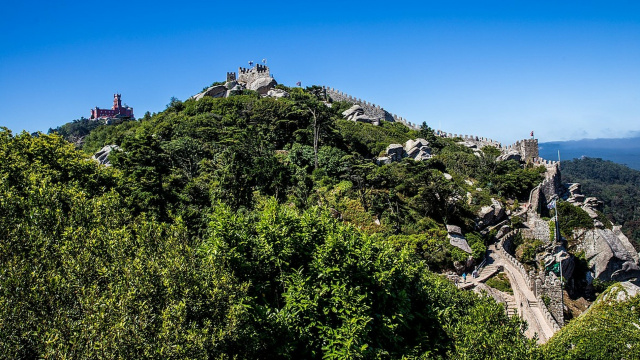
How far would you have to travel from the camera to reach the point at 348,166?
35062mm

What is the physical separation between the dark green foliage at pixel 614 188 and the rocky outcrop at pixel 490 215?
14642mm

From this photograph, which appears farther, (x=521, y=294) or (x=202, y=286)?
(x=521, y=294)

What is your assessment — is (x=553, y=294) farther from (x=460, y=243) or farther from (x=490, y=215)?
(x=490, y=215)

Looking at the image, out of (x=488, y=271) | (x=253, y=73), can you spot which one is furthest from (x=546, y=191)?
(x=253, y=73)

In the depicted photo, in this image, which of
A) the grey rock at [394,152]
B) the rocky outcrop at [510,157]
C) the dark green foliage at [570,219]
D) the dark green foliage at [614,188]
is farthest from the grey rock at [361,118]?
the dark green foliage at [614,188]

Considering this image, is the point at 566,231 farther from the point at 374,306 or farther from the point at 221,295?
the point at 221,295

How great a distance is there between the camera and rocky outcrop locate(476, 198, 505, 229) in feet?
121

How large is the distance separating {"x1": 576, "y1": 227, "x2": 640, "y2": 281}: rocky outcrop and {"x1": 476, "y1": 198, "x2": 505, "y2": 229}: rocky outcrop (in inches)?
334

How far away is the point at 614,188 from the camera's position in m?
130

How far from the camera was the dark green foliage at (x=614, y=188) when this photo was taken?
306ft

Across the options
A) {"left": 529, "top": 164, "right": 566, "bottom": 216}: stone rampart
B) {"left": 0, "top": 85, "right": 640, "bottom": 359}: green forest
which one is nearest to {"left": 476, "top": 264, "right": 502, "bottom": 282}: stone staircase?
{"left": 0, "top": 85, "right": 640, "bottom": 359}: green forest

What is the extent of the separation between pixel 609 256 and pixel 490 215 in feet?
35.0

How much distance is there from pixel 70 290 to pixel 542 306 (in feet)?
87.6

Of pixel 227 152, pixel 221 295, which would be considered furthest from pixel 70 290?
pixel 227 152
